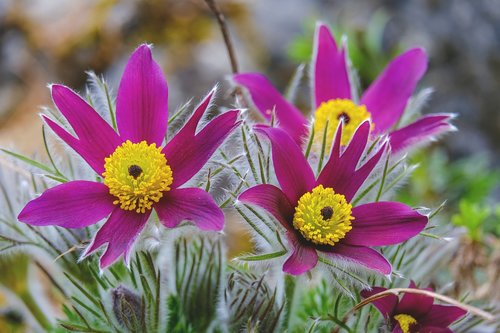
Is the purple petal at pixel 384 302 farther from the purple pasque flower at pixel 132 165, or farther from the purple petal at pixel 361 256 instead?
the purple pasque flower at pixel 132 165

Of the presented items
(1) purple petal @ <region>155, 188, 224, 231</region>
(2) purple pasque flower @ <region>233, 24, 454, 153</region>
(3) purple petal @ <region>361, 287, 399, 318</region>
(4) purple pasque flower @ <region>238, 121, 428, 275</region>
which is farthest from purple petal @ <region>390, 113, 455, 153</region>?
(1) purple petal @ <region>155, 188, 224, 231</region>

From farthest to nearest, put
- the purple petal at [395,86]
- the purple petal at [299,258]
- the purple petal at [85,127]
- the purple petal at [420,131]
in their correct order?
the purple petal at [395,86]
the purple petal at [420,131]
the purple petal at [85,127]
the purple petal at [299,258]

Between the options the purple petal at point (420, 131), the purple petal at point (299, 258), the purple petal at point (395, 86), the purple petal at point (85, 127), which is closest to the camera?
the purple petal at point (299, 258)

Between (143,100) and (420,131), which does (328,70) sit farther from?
(143,100)

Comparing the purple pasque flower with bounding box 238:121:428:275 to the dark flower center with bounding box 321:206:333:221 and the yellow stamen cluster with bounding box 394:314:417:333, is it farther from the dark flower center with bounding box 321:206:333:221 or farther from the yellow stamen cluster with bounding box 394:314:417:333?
the yellow stamen cluster with bounding box 394:314:417:333

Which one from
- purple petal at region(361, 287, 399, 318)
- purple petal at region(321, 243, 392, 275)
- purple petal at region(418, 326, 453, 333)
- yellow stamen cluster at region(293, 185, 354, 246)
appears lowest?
purple petal at region(418, 326, 453, 333)

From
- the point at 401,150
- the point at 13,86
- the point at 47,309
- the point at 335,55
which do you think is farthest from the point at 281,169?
the point at 13,86

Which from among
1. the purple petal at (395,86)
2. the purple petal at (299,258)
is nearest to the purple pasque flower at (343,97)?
the purple petal at (395,86)

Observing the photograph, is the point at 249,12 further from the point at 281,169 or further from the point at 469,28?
the point at 281,169
